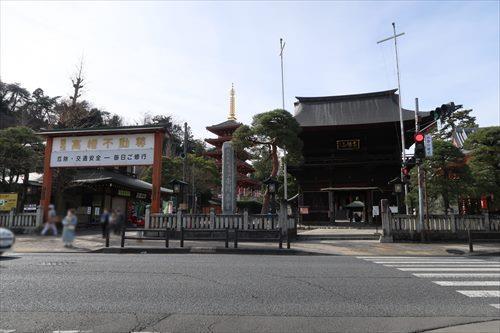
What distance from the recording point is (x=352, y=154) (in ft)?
122

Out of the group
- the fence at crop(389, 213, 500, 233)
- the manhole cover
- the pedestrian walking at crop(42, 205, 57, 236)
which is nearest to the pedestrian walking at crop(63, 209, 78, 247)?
the pedestrian walking at crop(42, 205, 57, 236)

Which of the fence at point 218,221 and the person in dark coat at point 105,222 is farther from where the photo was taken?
the fence at point 218,221

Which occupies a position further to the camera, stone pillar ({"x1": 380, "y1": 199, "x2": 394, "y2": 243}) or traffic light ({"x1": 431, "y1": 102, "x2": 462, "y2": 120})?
stone pillar ({"x1": 380, "y1": 199, "x2": 394, "y2": 243})

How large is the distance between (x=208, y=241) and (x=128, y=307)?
14270 mm

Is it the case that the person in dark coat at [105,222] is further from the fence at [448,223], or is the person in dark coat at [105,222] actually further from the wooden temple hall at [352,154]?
the wooden temple hall at [352,154]

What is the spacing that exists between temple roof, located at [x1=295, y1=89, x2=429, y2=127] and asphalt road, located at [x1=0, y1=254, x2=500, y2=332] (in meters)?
25.8

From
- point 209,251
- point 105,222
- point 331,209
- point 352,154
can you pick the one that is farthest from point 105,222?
point 352,154

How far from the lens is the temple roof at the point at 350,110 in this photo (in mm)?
36344

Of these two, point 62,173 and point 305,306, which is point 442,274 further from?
point 62,173

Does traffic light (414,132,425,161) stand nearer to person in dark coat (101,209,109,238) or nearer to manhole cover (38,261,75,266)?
manhole cover (38,261,75,266)

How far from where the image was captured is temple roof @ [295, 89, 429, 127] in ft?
119

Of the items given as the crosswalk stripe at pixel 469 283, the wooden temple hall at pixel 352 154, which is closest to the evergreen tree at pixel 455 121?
the wooden temple hall at pixel 352 154

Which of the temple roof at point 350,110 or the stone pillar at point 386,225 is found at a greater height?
the temple roof at point 350,110

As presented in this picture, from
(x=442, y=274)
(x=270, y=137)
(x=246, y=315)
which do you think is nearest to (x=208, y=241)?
(x=270, y=137)
